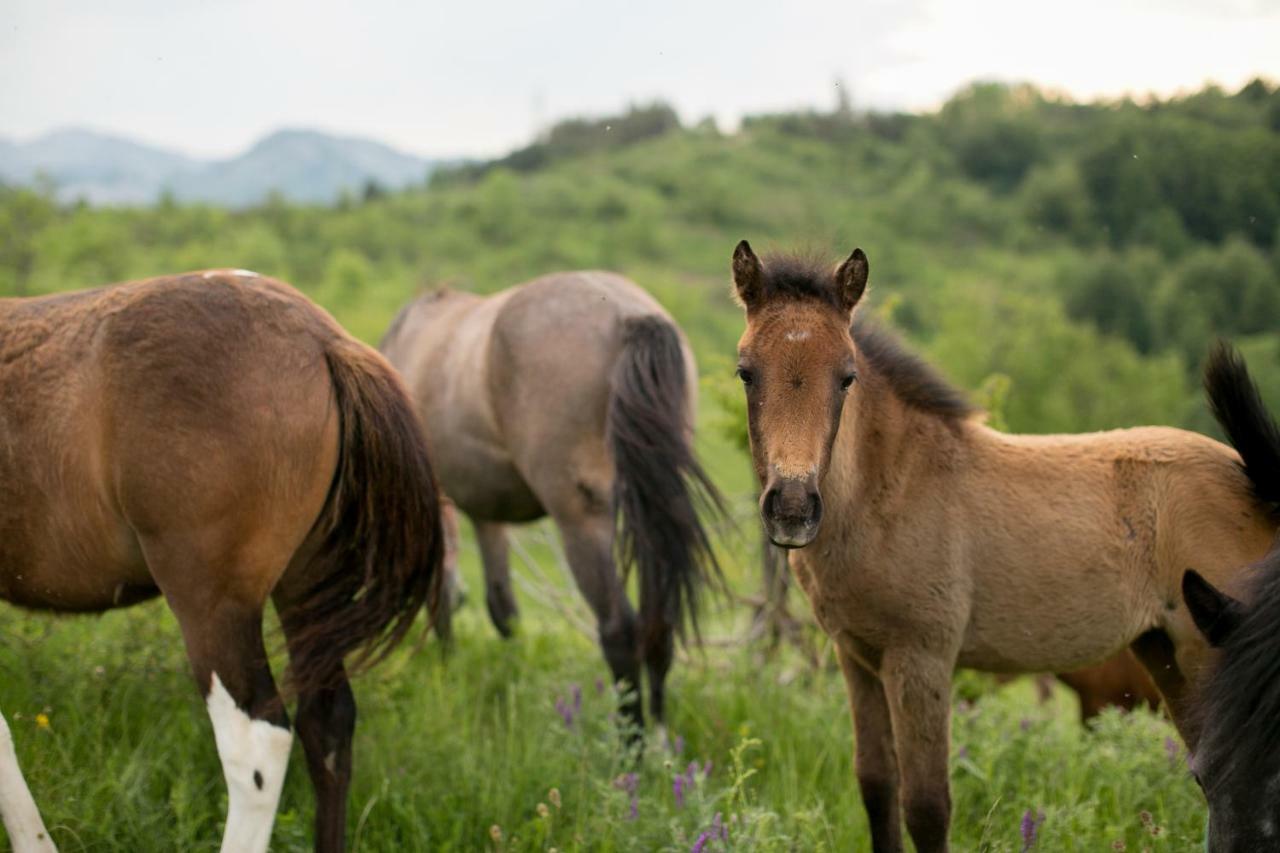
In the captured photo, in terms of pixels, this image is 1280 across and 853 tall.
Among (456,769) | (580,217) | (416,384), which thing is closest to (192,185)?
(580,217)

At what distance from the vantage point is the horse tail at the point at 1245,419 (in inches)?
131

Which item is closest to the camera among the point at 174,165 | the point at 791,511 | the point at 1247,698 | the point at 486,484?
the point at 1247,698

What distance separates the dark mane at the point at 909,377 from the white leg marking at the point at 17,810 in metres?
2.86

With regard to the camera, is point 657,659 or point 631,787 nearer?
point 631,787

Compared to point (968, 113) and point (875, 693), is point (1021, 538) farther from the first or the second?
point (968, 113)

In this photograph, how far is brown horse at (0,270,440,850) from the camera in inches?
125

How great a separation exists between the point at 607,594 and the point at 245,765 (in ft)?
7.03

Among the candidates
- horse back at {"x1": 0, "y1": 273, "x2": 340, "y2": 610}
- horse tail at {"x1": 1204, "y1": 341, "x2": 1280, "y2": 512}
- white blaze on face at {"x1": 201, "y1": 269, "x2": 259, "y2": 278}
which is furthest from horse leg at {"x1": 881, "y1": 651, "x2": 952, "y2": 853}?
white blaze on face at {"x1": 201, "y1": 269, "x2": 259, "y2": 278}

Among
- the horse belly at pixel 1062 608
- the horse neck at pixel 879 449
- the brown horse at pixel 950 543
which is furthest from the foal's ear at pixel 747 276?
the horse belly at pixel 1062 608

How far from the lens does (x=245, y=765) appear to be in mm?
3156

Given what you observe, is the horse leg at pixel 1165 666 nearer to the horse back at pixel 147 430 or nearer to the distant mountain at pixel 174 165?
the horse back at pixel 147 430

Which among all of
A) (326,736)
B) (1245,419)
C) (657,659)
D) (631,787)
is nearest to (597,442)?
(657,659)

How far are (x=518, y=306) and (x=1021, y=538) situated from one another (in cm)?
298

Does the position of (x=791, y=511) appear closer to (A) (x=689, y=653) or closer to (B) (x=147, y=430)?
(B) (x=147, y=430)
